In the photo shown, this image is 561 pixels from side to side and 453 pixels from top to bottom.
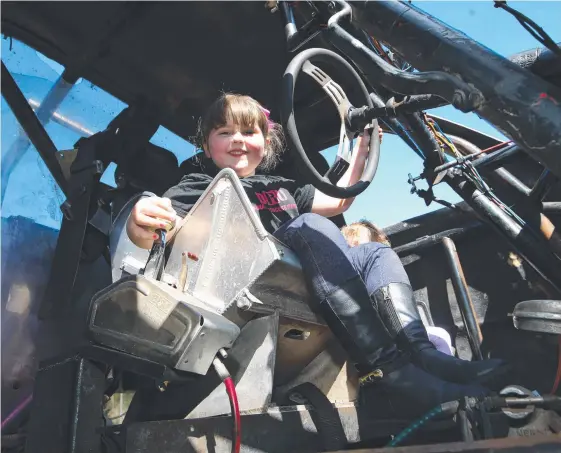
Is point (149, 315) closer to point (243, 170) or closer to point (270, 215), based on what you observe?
point (270, 215)

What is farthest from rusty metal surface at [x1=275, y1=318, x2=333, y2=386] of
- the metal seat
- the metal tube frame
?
the metal tube frame

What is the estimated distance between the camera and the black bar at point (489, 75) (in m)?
0.88

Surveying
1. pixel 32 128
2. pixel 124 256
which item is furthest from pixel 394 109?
pixel 32 128

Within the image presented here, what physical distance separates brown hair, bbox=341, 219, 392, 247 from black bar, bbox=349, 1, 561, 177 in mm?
1217

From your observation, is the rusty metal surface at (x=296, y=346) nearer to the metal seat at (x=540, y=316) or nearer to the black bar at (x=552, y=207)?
the metal seat at (x=540, y=316)

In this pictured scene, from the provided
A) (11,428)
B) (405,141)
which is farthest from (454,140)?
(11,428)

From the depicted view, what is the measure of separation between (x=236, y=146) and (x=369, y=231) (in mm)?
833

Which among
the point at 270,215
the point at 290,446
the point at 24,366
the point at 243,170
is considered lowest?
the point at 290,446

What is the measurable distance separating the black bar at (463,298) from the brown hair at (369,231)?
272 millimetres

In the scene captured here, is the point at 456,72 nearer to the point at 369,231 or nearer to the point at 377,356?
the point at 377,356

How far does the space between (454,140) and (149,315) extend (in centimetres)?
143

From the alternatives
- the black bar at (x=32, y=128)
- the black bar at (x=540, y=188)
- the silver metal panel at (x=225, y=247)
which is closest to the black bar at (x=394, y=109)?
the silver metal panel at (x=225, y=247)

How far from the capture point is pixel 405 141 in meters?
1.75

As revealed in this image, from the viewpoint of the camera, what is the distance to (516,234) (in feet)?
4.94
